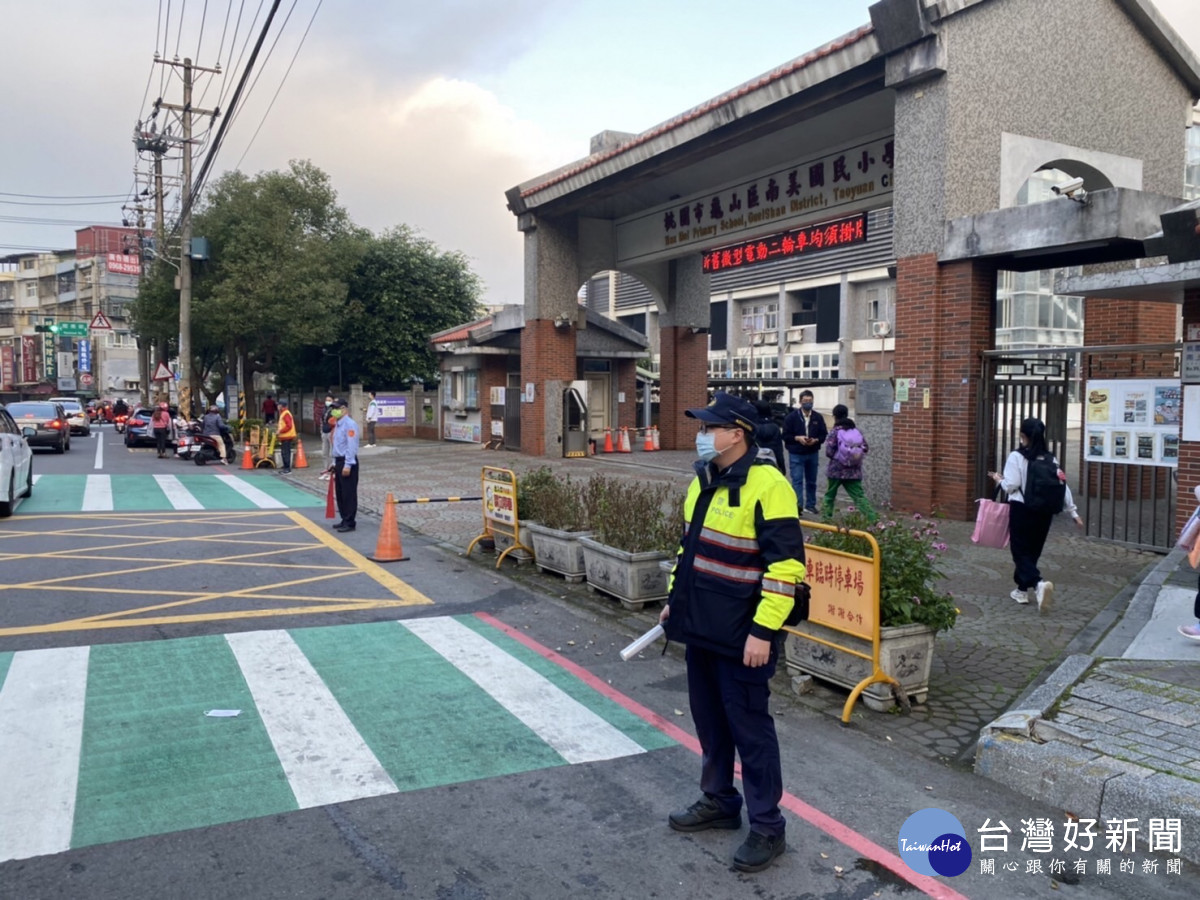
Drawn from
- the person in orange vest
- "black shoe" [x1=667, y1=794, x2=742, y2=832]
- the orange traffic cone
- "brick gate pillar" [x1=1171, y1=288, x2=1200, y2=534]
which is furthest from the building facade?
"black shoe" [x1=667, y1=794, x2=742, y2=832]

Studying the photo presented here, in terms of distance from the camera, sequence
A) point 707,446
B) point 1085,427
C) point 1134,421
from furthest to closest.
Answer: point 1085,427, point 1134,421, point 707,446

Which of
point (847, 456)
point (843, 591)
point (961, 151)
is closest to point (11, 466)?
point (847, 456)

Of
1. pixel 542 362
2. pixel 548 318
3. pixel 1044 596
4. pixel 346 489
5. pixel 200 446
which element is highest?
pixel 548 318

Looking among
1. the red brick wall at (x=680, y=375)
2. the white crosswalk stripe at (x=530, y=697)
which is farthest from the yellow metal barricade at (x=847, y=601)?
the red brick wall at (x=680, y=375)

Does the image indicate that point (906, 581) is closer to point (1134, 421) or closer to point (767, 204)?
point (1134, 421)

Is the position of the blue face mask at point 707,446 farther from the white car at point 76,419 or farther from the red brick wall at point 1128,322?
the white car at point 76,419

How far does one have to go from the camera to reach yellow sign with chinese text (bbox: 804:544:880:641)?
5.50 m

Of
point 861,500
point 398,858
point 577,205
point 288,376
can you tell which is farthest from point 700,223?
point 288,376

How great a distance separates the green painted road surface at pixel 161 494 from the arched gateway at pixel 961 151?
10.2m

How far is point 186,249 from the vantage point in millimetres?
27641

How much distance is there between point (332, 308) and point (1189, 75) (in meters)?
25.3

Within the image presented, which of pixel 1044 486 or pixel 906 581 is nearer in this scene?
pixel 906 581

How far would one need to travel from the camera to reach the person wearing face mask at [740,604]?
3.70 m

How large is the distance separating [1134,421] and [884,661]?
6973 millimetres
